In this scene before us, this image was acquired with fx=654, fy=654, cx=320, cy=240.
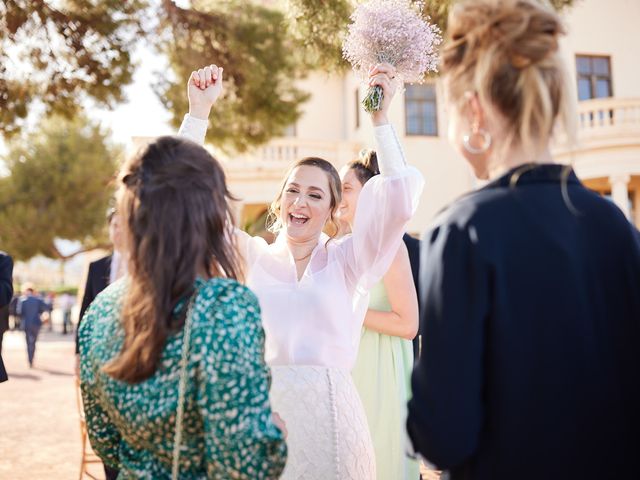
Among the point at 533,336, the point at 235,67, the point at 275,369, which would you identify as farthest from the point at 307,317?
the point at 235,67

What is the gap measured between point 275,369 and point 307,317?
241 mm

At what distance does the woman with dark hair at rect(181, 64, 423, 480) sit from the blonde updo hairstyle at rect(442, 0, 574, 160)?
2.95 feet

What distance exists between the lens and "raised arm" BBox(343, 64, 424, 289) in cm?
250

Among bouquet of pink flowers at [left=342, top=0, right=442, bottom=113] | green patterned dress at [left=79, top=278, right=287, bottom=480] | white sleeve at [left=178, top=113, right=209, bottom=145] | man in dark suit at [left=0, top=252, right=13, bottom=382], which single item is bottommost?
green patterned dress at [left=79, top=278, right=287, bottom=480]

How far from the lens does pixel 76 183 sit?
32.8 m

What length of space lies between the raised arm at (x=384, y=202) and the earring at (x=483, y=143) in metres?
0.79

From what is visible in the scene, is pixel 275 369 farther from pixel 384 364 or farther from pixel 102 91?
pixel 102 91

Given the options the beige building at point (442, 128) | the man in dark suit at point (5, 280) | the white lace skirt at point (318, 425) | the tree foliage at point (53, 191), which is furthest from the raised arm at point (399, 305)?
the tree foliage at point (53, 191)

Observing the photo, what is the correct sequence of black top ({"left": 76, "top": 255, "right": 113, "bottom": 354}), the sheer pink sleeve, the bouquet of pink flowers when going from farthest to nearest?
black top ({"left": 76, "top": 255, "right": 113, "bottom": 354}) < the bouquet of pink flowers < the sheer pink sleeve

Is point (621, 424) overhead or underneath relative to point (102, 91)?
underneath

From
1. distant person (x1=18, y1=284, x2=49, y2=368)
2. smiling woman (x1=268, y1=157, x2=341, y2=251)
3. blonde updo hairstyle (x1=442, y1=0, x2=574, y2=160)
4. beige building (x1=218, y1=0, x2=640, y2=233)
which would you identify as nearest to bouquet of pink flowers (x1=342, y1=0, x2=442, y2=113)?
smiling woman (x1=268, y1=157, x2=341, y2=251)

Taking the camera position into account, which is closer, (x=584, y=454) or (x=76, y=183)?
(x=584, y=454)

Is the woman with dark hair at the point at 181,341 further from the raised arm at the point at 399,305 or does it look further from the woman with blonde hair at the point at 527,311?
the raised arm at the point at 399,305

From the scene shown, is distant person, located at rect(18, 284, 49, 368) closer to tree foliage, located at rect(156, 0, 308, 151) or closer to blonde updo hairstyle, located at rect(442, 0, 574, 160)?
tree foliage, located at rect(156, 0, 308, 151)
